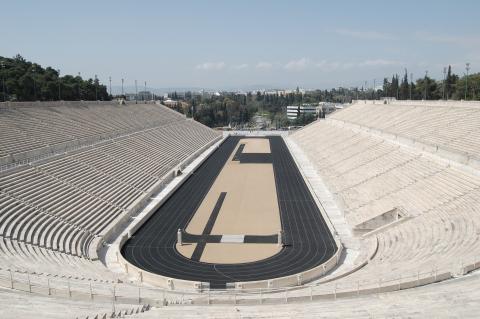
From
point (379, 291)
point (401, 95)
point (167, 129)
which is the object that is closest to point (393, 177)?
point (379, 291)

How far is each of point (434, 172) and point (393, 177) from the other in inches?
108

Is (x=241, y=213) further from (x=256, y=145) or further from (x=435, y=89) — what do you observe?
(x=435, y=89)

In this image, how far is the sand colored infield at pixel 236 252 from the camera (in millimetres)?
17500

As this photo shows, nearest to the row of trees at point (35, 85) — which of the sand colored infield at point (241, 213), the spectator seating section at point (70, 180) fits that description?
the spectator seating section at point (70, 180)

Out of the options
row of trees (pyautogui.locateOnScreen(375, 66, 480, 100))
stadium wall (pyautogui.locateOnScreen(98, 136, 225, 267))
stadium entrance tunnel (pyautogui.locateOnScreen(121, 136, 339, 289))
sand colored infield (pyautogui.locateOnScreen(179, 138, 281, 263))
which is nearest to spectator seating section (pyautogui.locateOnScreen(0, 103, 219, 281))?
stadium wall (pyautogui.locateOnScreen(98, 136, 225, 267))

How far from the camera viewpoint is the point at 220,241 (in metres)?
19.7

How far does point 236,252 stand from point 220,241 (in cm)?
157

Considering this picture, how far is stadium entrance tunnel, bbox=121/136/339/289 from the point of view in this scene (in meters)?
16.4

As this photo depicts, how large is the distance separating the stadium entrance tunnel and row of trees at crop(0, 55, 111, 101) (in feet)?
92.4

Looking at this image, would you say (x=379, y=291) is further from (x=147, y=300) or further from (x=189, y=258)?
(x=189, y=258)

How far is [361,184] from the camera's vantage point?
87.2 ft

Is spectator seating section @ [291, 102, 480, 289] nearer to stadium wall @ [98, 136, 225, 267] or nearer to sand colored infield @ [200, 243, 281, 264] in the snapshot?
sand colored infield @ [200, 243, 281, 264]

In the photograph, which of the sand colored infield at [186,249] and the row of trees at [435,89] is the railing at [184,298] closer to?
the sand colored infield at [186,249]

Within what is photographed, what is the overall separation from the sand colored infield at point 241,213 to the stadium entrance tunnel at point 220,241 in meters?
0.25
